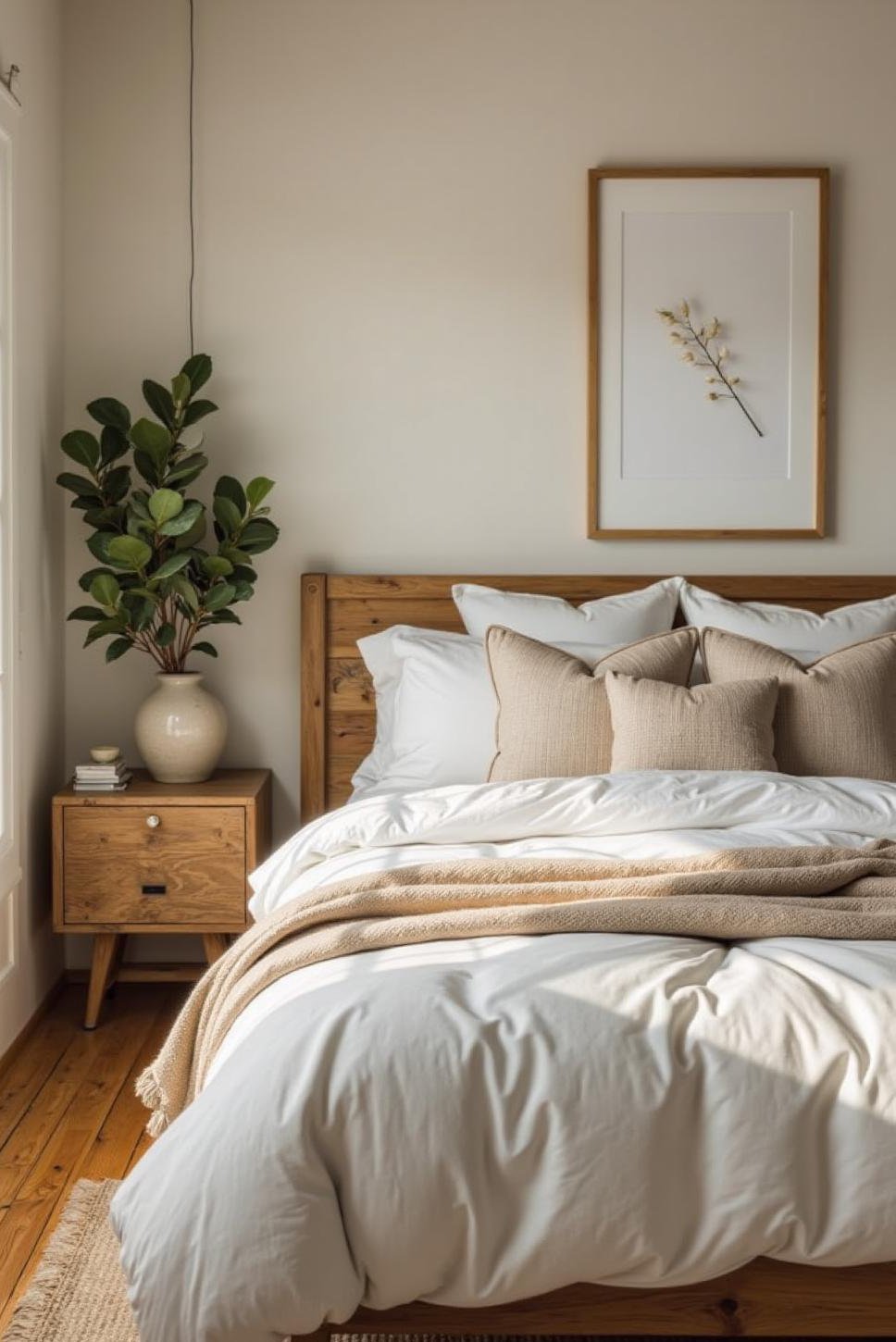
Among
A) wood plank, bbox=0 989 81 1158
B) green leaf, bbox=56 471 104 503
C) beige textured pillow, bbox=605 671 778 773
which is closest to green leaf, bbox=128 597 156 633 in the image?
green leaf, bbox=56 471 104 503

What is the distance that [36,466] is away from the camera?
11.7ft

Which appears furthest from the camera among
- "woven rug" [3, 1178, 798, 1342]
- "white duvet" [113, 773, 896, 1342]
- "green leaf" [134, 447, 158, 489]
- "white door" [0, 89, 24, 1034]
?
"green leaf" [134, 447, 158, 489]

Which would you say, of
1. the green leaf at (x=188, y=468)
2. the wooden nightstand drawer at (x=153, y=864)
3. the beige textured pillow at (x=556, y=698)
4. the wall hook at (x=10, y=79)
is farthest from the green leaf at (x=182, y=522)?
the wall hook at (x=10, y=79)

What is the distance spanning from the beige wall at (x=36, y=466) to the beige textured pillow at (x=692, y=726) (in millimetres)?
→ 1529

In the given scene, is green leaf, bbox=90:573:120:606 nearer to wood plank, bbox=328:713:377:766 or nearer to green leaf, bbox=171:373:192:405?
green leaf, bbox=171:373:192:405

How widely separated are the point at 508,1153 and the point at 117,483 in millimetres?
2462

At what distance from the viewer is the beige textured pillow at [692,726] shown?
298cm

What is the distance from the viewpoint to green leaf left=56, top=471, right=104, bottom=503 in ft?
11.7

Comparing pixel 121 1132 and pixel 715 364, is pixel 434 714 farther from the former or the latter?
pixel 715 364

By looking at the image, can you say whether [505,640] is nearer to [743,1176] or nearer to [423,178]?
[423,178]

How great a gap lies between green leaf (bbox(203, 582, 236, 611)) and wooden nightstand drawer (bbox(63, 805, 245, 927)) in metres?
0.53

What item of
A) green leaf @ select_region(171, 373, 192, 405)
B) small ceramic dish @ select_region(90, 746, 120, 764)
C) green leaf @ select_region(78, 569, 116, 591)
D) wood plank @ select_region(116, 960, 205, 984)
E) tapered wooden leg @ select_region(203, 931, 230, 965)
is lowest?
wood plank @ select_region(116, 960, 205, 984)

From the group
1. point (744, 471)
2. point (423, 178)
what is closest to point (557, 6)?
point (423, 178)

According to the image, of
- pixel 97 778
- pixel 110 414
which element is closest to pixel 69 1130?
pixel 97 778
